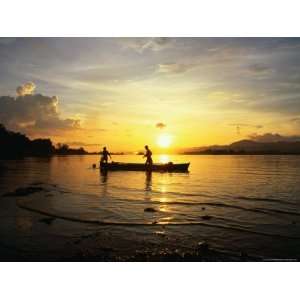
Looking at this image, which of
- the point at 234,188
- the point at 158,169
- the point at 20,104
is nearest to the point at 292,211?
the point at 234,188

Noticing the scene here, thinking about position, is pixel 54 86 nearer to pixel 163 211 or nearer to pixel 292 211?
pixel 163 211

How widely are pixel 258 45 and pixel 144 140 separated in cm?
377

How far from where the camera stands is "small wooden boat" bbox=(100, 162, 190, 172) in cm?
1788

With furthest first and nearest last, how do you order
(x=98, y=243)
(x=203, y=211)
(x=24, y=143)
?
(x=24, y=143)
(x=203, y=211)
(x=98, y=243)

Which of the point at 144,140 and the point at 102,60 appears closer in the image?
the point at 102,60

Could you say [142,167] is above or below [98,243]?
above

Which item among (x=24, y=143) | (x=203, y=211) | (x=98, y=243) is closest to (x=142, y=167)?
(x=24, y=143)

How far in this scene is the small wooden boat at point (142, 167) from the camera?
17.9m

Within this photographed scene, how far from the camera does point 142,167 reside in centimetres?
1850

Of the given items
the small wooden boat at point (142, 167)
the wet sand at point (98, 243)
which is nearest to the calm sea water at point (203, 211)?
the wet sand at point (98, 243)

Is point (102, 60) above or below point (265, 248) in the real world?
above

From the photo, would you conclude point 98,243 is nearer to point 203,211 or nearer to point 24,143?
point 203,211
